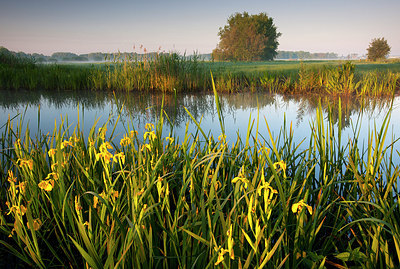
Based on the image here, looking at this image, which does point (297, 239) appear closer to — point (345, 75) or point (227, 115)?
point (227, 115)

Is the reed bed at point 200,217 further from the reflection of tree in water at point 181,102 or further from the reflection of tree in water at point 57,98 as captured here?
the reflection of tree in water at point 57,98

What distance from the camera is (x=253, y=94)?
25.6 ft

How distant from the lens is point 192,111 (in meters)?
5.57

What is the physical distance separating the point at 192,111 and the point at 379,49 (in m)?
46.8

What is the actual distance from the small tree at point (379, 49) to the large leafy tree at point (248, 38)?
14537mm

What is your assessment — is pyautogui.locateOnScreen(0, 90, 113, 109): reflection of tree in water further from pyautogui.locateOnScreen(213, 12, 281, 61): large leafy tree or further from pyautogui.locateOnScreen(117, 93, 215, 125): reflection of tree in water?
pyautogui.locateOnScreen(213, 12, 281, 61): large leafy tree

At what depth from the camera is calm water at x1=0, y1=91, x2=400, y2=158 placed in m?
4.18

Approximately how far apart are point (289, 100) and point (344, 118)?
7.32ft

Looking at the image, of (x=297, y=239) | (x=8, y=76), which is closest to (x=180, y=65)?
(x=8, y=76)

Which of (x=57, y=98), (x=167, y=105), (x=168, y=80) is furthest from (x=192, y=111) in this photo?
(x=57, y=98)

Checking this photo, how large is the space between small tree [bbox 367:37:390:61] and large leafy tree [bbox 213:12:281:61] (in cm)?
1454

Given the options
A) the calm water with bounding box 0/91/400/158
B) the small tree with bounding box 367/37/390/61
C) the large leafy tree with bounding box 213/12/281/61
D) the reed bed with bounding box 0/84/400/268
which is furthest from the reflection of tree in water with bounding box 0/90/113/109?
the small tree with bounding box 367/37/390/61

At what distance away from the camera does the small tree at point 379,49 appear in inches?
1634

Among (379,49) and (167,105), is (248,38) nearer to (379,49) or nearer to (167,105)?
(379,49)
